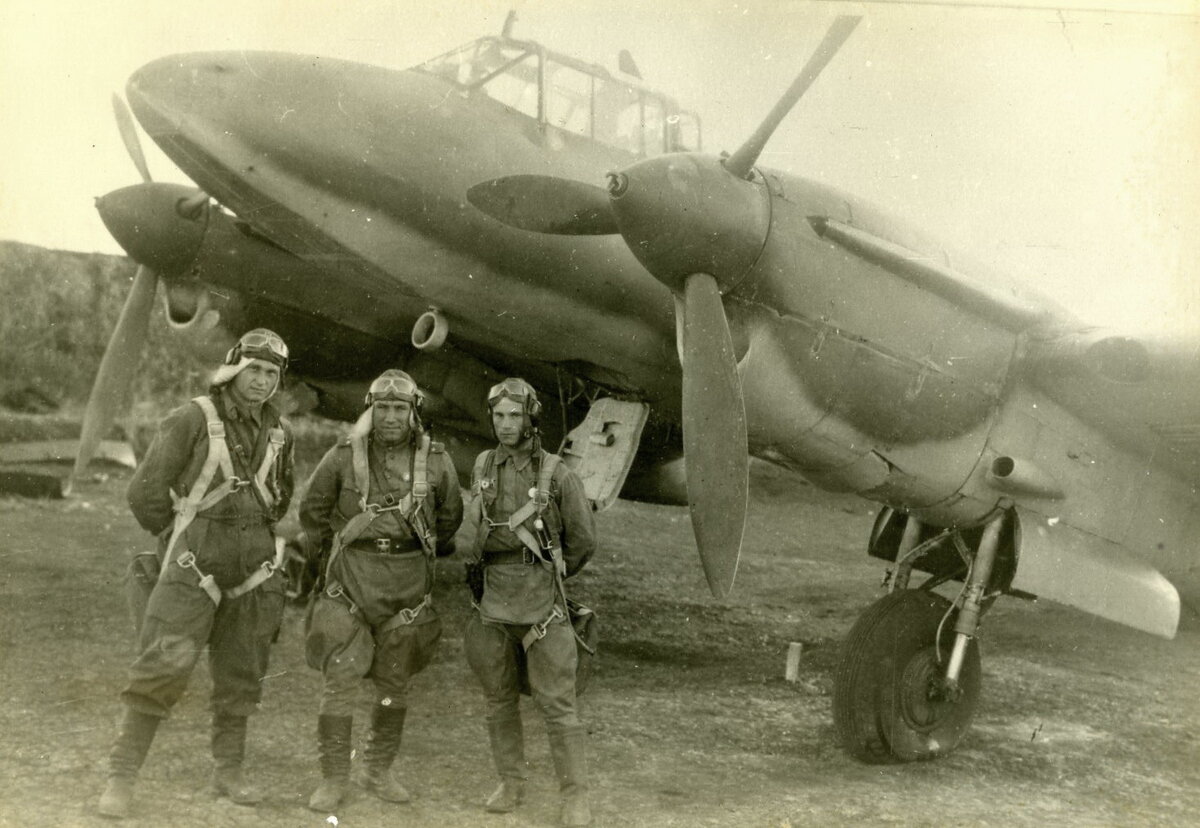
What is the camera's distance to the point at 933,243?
19.2 ft

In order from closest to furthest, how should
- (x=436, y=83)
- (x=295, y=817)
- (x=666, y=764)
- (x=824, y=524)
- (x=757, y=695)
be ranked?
(x=295, y=817) → (x=666, y=764) → (x=436, y=83) → (x=757, y=695) → (x=824, y=524)

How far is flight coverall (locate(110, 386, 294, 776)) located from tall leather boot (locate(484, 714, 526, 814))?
1.03 metres

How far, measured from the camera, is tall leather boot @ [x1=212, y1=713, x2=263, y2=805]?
4.09 meters

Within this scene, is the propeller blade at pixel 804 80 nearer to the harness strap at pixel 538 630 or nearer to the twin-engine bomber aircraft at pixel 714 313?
the twin-engine bomber aircraft at pixel 714 313

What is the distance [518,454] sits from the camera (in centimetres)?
446

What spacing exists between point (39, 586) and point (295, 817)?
217 inches

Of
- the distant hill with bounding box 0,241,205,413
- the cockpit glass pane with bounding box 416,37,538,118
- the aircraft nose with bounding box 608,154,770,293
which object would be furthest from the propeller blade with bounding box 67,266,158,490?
the distant hill with bounding box 0,241,205,413

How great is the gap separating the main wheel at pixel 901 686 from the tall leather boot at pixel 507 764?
6.96 ft

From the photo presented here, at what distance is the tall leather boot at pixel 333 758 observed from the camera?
4059mm

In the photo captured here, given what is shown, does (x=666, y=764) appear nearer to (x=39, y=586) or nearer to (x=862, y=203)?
(x=862, y=203)

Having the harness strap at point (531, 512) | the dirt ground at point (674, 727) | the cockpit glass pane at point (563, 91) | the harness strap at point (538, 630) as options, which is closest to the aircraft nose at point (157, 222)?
the cockpit glass pane at point (563, 91)

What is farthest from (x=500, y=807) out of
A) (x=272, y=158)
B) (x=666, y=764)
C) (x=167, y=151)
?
(x=167, y=151)

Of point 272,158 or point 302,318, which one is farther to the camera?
point 302,318

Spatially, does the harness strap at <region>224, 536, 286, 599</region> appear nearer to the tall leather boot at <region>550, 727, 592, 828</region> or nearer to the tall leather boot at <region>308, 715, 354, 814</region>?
the tall leather boot at <region>308, 715, 354, 814</region>
